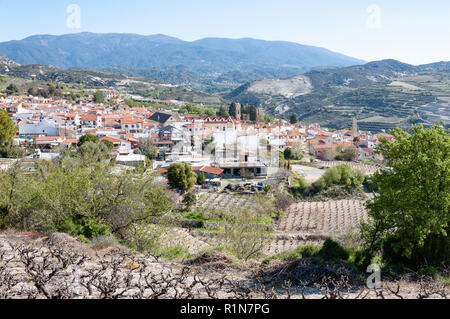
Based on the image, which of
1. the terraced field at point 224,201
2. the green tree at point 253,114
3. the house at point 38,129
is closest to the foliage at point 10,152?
the house at point 38,129

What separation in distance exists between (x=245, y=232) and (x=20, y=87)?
76.7 meters

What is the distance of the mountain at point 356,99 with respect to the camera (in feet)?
266

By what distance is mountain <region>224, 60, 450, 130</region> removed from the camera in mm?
80938

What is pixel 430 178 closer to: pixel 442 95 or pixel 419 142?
pixel 419 142

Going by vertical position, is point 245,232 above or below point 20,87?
below

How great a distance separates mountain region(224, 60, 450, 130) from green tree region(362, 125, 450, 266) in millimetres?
70311

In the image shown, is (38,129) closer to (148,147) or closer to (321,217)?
(148,147)

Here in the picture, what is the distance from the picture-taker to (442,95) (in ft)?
308

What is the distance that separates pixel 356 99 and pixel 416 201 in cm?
10223

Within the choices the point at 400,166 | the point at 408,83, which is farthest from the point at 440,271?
the point at 408,83

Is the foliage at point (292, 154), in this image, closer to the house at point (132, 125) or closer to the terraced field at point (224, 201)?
the terraced field at point (224, 201)

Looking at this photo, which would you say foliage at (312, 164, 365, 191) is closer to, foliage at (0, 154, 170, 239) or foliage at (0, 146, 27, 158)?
foliage at (0, 154, 170, 239)

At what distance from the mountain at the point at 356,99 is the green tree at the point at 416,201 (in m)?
70.3

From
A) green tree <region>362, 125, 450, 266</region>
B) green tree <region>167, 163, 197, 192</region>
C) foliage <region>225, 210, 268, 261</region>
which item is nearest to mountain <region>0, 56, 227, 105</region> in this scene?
green tree <region>167, 163, 197, 192</region>
